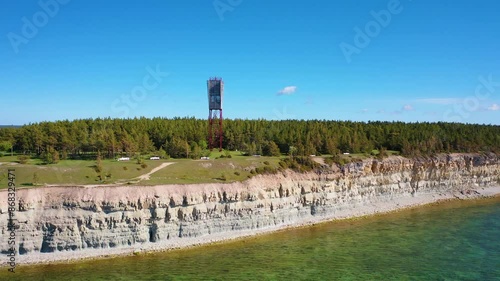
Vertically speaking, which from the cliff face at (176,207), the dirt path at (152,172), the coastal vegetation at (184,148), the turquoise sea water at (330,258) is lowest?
the turquoise sea water at (330,258)

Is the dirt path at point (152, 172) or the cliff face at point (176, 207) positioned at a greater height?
the dirt path at point (152, 172)

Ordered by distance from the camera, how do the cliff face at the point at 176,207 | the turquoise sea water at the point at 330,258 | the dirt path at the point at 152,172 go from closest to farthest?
the turquoise sea water at the point at 330,258, the cliff face at the point at 176,207, the dirt path at the point at 152,172

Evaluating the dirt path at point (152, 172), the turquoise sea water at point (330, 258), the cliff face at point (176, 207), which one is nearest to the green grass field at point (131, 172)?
the dirt path at point (152, 172)

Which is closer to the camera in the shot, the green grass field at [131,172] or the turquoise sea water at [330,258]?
the turquoise sea water at [330,258]

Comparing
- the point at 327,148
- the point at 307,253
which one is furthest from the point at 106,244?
the point at 327,148

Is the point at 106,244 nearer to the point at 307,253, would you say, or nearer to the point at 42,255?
the point at 42,255

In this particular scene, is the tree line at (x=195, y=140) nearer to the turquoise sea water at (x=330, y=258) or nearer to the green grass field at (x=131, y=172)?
the green grass field at (x=131, y=172)
